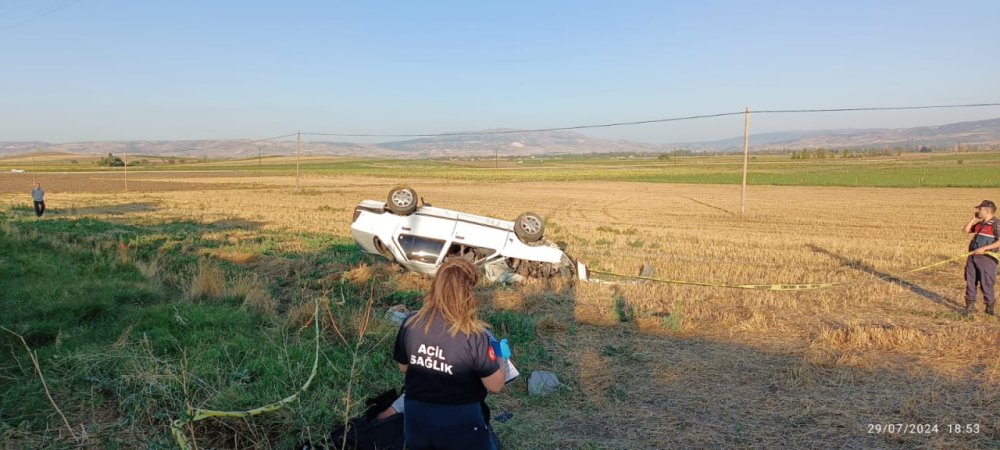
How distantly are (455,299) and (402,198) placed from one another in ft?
25.6

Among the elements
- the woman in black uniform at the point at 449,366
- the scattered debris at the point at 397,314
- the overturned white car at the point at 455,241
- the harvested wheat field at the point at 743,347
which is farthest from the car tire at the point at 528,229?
the woman in black uniform at the point at 449,366

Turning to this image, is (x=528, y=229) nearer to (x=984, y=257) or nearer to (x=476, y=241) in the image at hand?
(x=476, y=241)

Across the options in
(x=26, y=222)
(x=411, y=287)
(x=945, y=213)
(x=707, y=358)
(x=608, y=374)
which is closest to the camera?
(x=608, y=374)

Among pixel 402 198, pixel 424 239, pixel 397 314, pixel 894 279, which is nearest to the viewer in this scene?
pixel 397 314

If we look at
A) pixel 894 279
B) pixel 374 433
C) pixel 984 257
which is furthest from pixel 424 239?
pixel 894 279

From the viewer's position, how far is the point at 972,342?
7.50 meters

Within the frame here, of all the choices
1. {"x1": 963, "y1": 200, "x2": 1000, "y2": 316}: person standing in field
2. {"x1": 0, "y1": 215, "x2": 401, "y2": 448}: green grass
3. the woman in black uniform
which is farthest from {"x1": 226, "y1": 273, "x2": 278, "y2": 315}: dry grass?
{"x1": 963, "y1": 200, "x2": 1000, "y2": 316}: person standing in field

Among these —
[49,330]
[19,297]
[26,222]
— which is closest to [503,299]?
[49,330]

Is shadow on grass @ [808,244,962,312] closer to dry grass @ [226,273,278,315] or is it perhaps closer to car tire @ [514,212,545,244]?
car tire @ [514,212,545,244]

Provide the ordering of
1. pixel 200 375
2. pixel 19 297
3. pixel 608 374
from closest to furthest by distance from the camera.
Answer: pixel 200 375 < pixel 608 374 < pixel 19 297

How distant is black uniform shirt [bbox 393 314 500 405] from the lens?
347cm

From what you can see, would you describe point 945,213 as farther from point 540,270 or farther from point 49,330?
point 49,330

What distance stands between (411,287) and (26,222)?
16452 millimetres

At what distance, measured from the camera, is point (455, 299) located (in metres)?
3.43
